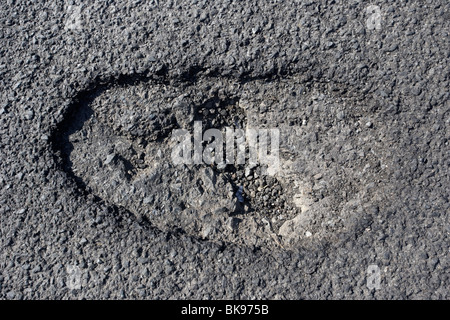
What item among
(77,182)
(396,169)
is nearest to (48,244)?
(77,182)

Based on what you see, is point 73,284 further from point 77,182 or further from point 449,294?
point 449,294

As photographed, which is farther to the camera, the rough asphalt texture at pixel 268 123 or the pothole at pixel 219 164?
the pothole at pixel 219 164

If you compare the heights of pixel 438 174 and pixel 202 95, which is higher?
pixel 202 95

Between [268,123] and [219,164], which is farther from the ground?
[268,123]
